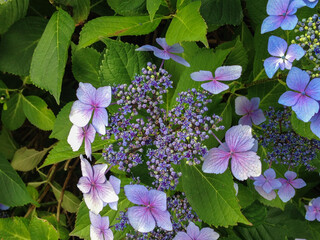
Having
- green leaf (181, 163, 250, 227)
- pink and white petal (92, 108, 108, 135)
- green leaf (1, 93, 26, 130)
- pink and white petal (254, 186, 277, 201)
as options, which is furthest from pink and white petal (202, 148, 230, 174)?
green leaf (1, 93, 26, 130)

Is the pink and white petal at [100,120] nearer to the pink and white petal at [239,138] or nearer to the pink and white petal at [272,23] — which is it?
the pink and white petal at [239,138]

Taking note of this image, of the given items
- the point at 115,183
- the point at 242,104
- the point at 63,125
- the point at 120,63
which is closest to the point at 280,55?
the point at 242,104

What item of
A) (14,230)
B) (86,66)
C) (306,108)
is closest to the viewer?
(306,108)

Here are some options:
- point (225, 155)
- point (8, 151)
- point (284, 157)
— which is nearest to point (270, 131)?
point (284, 157)

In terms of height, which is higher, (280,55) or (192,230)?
(280,55)

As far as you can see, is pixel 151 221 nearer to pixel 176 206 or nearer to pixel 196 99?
pixel 176 206

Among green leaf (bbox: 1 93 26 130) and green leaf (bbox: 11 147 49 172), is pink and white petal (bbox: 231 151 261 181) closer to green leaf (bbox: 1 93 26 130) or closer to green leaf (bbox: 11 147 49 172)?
green leaf (bbox: 1 93 26 130)

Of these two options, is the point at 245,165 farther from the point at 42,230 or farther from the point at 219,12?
the point at 42,230
